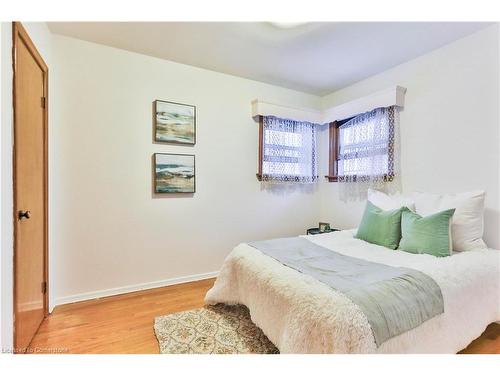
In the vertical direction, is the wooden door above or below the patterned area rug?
above

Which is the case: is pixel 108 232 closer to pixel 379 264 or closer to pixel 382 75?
pixel 379 264

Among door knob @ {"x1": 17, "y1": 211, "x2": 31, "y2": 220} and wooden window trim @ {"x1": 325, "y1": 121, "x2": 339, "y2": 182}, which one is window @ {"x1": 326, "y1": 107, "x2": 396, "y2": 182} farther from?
door knob @ {"x1": 17, "y1": 211, "x2": 31, "y2": 220}

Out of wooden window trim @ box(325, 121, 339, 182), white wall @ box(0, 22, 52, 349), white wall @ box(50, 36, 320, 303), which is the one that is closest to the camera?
white wall @ box(0, 22, 52, 349)

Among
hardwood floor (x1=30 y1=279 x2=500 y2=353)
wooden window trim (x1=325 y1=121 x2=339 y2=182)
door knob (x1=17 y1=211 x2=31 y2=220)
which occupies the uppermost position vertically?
wooden window trim (x1=325 y1=121 x2=339 y2=182)

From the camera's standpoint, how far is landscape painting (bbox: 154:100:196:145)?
266 cm

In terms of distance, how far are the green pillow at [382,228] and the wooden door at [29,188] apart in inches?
104

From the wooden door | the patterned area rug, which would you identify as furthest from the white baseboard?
the patterned area rug

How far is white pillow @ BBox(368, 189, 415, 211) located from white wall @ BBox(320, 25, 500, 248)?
0.29m

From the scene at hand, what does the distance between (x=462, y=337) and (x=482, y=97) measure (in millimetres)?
1928

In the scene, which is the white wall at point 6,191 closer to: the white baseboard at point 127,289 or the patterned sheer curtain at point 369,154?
the white baseboard at point 127,289

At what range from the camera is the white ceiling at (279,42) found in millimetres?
2109
